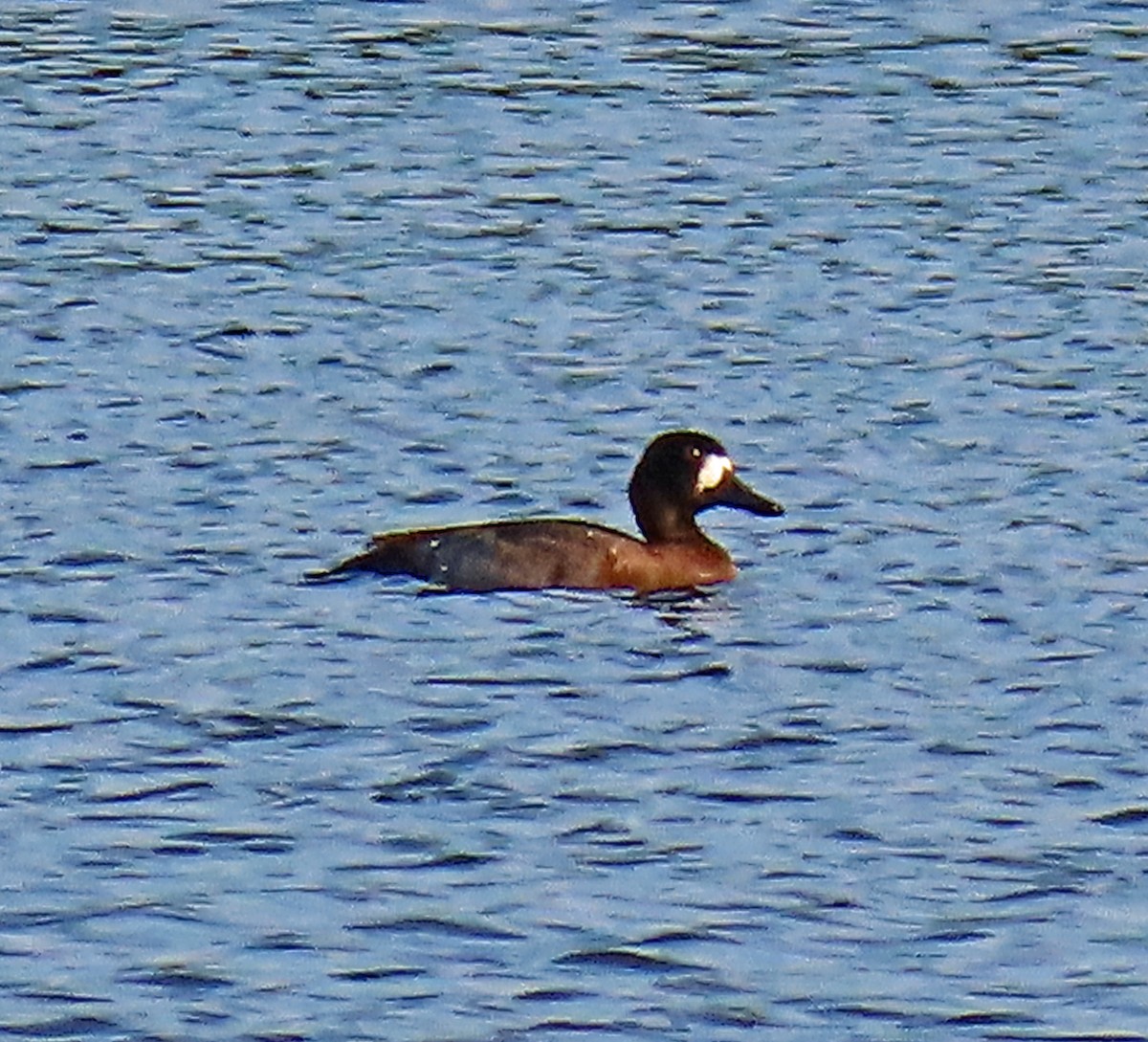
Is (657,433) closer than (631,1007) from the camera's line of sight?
No

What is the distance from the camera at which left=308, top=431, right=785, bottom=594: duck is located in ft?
55.5

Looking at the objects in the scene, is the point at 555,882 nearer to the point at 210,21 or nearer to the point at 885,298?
the point at 885,298

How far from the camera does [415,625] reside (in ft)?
53.7

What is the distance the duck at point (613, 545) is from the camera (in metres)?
16.9

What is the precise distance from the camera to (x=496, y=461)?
62.4 ft

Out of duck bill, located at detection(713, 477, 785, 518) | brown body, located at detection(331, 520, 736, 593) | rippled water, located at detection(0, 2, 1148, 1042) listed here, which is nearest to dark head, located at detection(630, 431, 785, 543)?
duck bill, located at detection(713, 477, 785, 518)

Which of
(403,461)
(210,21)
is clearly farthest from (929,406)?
(210,21)

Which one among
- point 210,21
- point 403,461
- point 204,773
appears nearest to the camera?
point 204,773

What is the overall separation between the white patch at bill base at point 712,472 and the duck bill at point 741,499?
0.05 metres

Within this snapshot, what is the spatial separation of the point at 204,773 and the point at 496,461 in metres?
5.33

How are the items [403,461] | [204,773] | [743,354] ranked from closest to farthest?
[204,773]
[403,461]
[743,354]

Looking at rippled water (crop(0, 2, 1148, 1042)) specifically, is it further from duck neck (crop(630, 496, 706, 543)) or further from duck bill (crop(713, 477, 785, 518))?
duck neck (crop(630, 496, 706, 543))

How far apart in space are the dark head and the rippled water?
315 millimetres

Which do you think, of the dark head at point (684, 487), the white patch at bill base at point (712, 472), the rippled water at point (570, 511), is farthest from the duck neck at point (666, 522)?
the rippled water at point (570, 511)
